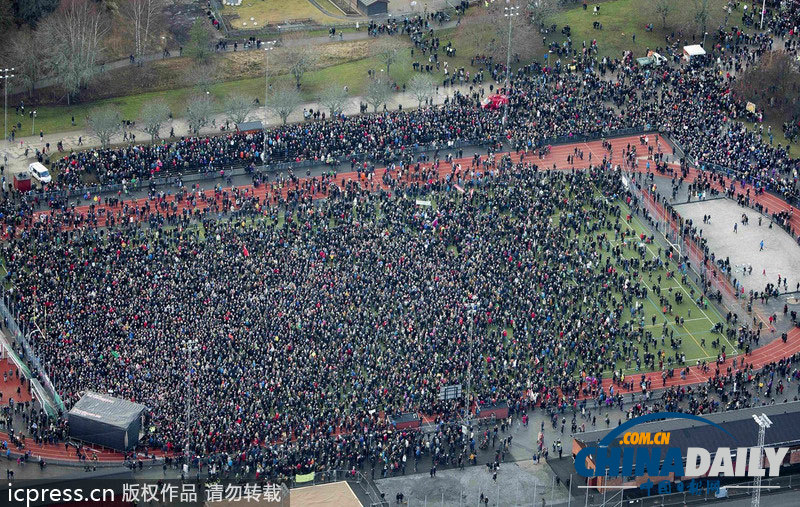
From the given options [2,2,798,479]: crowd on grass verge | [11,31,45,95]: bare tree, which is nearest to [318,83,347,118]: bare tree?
[2,2,798,479]: crowd on grass verge

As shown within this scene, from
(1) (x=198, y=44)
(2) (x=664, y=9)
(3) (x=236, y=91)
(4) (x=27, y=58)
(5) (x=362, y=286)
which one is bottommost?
(5) (x=362, y=286)

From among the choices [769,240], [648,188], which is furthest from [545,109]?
[769,240]

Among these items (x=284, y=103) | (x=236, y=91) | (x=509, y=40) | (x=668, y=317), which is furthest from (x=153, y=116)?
(x=668, y=317)

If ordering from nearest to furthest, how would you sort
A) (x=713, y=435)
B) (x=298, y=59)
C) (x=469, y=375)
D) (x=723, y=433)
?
(x=713, y=435)
(x=723, y=433)
(x=469, y=375)
(x=298, y=59)

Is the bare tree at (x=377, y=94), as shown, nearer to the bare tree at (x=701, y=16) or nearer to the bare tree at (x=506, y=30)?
the bare tree at (x=506, y=30)

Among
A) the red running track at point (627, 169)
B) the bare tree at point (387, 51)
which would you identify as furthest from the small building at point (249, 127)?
the bare tree at point (387, 51)

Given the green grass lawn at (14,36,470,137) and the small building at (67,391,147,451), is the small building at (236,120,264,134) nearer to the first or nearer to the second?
the green grass lawn at (14,36,470,137)

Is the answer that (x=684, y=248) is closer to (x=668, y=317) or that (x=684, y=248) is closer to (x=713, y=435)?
(x=668, y=317)
